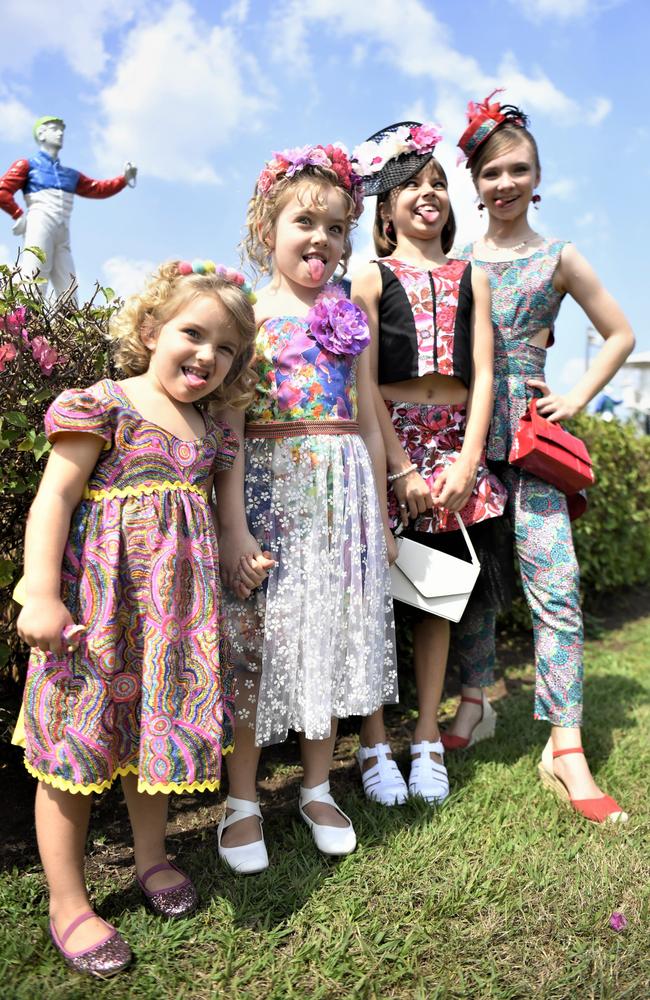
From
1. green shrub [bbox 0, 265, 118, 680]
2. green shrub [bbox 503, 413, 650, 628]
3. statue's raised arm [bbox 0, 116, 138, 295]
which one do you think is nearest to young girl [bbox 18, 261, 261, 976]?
green shrub [bbox 0, 265, 118, 680]

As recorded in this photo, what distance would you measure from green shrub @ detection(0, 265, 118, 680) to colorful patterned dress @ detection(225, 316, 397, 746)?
21.6 inches

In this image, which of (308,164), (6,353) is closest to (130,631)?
(6,353)

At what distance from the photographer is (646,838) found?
2.40m

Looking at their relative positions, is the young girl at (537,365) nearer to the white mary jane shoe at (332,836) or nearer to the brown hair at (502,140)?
the brown hair at (502,140)

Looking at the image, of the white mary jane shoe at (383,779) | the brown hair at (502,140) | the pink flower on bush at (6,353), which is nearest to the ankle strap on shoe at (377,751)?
the white mary jane shoe at (383,779)

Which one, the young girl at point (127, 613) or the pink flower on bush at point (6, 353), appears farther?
the pink flower on bush at point (6, 353)

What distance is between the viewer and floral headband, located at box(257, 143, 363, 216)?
7.77 ft

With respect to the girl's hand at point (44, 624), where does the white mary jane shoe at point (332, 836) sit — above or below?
below

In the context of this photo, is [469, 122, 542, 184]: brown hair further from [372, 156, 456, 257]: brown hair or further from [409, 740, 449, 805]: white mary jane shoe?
[409, 740, 449, 805]: white mary jane shoe

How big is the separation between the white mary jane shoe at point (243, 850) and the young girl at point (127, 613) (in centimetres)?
20

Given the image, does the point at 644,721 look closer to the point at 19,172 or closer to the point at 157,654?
the point at 157,654

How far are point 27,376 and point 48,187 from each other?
5100 mm

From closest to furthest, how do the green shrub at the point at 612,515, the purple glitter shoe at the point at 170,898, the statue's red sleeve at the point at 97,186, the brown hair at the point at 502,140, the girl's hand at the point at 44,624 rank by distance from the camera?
1. the girl's hand at the point at 44,624
2. the purple glitter shoe at the point at 170,898
3. the brown hair at the point at 502,140
4. the green shrub at the point at 612,515
5. the statue's red sleeve at the point at 97,186

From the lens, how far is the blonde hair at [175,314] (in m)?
1.97
